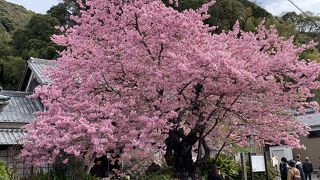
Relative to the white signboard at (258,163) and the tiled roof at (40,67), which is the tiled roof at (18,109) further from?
the white signboard at (258,163)

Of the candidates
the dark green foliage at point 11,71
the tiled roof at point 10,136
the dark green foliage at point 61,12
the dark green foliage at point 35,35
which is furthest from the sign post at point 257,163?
the dark green foliage at point 61,12

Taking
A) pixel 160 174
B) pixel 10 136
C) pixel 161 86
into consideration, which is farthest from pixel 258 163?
pixel 10 136

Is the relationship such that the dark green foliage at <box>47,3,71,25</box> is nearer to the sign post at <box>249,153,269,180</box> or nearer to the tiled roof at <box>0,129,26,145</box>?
the tiled roof at <box>0,129,26,145</box>

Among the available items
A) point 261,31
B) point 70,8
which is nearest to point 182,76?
point 261,31

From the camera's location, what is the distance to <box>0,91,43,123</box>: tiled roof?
18.1 meters

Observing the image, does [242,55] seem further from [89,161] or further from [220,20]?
[220,20]

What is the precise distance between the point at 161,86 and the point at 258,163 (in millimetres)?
6375

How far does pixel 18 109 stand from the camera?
19359 millimetres

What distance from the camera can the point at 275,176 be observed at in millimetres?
18422

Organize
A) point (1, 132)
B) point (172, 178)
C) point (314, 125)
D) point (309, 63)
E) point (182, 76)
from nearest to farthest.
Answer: point (182, 76), point (309, 63), point (172, 178), point (1, 132), point (314, 125)

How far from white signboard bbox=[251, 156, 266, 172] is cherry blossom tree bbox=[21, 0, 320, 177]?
300 centimetres

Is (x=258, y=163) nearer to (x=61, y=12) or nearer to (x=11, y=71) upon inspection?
(x=11, y=71)

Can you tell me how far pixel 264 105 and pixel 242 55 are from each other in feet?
4.86

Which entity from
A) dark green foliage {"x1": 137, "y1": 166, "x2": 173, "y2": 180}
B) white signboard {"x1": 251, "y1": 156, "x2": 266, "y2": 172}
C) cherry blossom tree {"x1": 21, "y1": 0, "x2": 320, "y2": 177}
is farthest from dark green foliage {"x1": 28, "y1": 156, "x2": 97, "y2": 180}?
white signboard {"x1": 251, "y1": 156, "x2": 266, "y2": 172}
